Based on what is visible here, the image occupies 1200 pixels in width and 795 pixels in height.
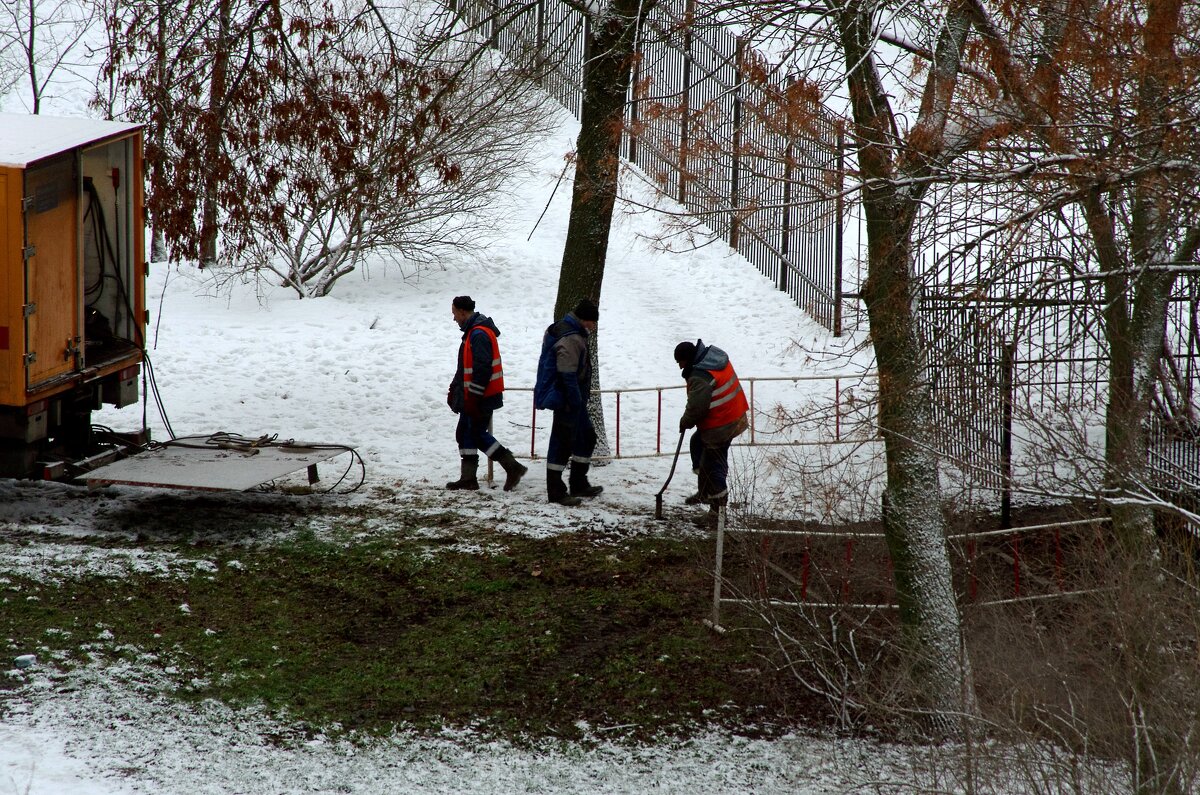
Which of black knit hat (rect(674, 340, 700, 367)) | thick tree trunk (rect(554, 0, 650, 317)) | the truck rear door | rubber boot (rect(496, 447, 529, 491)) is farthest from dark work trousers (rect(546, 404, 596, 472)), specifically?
the truck rear door

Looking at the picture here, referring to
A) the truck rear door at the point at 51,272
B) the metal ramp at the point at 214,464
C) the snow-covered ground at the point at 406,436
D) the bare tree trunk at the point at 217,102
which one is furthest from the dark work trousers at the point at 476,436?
the truck rear door at the point at 51,272

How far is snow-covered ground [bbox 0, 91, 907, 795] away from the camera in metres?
5.18

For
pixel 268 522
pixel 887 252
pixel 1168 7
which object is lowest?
pixel 268 522

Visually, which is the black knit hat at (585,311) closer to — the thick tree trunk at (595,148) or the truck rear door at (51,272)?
the thick tree trunk at (595,148)

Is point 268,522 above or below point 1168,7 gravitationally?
below

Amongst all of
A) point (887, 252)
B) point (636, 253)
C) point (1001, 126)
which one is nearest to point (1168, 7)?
point (1001, 126)

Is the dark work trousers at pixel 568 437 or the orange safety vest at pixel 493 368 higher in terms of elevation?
the orange safety vest at pixel 493 368

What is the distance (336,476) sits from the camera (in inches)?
380

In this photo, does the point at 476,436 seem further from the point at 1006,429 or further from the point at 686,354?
the point at 1006,429

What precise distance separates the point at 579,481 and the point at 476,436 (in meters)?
0.89

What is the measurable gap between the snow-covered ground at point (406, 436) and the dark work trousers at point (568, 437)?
0.40m

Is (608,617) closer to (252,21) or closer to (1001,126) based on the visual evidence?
(1001,126)

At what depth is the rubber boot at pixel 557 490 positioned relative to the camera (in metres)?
8.94

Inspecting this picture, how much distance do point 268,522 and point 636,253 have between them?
1010cm
